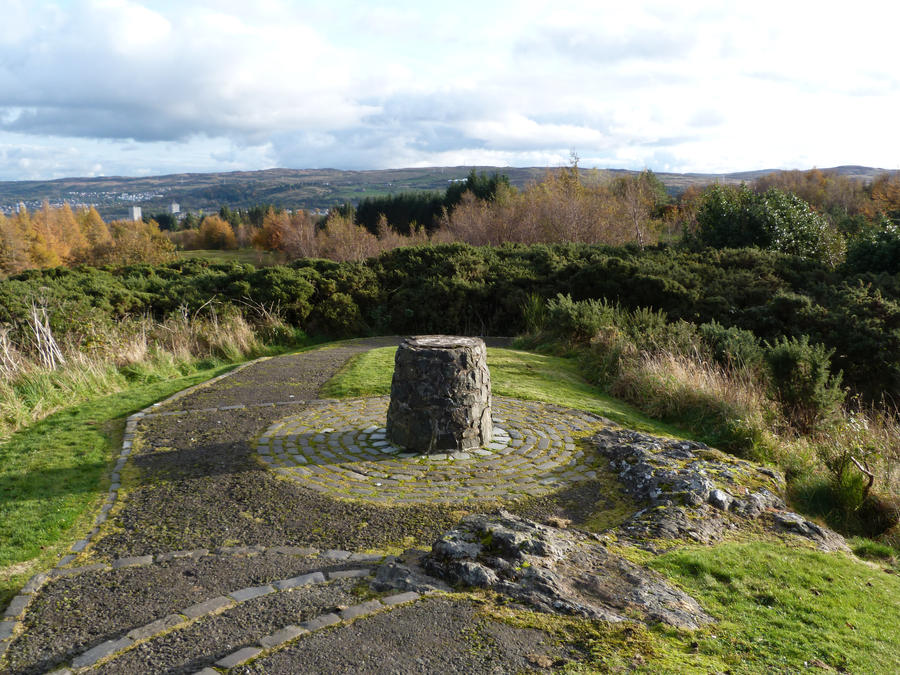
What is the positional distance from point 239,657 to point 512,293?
1268cm

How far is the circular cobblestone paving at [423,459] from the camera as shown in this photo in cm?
502

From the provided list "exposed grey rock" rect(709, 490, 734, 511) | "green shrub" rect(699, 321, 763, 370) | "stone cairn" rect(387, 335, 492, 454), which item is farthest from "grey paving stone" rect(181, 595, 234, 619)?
"green shrub" rect(699, 321, 763, 370)

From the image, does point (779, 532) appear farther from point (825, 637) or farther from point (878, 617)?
point (825, 637)

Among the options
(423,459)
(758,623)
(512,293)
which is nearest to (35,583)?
(423,459)

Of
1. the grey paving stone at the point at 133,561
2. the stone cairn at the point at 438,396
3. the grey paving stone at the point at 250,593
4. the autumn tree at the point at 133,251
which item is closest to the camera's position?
the grey paving stone at the point at 250,593

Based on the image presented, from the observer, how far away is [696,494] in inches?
187

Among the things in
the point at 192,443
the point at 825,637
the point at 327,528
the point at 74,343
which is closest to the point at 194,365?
the point at 74,343

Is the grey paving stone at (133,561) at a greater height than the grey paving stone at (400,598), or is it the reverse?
the grey paving stone at (400,598)

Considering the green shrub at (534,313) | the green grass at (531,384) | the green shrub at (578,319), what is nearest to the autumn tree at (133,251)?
the green shrub at (534,313)

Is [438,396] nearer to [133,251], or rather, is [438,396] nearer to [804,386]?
[804,386]

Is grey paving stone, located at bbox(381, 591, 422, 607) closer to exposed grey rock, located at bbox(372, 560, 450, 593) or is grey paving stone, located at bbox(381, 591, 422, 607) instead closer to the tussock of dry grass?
exposed grey rock, located at bbox(372, 560, 450, 593)

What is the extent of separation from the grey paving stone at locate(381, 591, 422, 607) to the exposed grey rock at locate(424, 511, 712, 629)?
0.26 meters

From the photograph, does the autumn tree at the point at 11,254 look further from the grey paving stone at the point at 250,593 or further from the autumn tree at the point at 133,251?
the grey paving stone at the point at 250,593

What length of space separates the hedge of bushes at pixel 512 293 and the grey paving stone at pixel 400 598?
970cm
